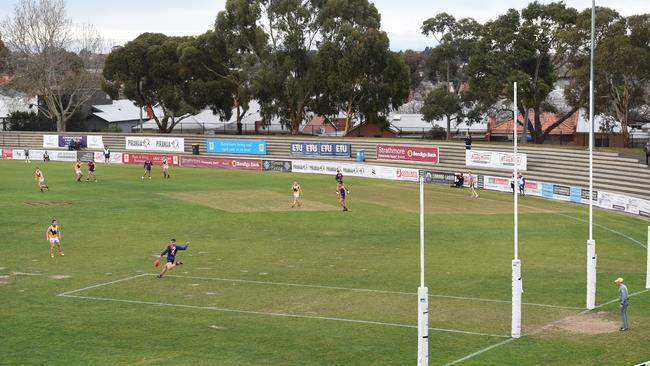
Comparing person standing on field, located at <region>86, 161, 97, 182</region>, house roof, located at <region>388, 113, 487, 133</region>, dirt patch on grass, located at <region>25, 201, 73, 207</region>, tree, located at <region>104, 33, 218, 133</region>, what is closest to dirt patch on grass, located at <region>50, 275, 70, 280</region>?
dirt patch on grass, located at <region>25, 201, 73, 207</region>

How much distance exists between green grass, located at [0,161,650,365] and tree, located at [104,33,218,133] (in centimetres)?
5766

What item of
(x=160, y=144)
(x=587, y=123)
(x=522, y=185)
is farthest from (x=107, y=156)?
(x=587, y=123)

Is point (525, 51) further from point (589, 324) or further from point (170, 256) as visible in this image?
point (589, 324)

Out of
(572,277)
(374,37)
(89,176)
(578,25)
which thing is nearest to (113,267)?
(572,277)

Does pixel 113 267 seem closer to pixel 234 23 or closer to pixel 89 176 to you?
pixel 89 176

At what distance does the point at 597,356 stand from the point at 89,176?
60.5 m

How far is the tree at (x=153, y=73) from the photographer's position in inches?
4631

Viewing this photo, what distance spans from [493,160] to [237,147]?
34.4 m

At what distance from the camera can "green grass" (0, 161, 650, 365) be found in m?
22.8

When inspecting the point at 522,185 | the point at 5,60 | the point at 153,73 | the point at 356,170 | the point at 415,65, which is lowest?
the point at 522,185

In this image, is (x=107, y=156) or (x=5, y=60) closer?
(x=107, y=156)

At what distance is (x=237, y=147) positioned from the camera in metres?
96.5

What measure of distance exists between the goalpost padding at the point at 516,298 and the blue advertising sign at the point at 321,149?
214ft

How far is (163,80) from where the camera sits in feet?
391
